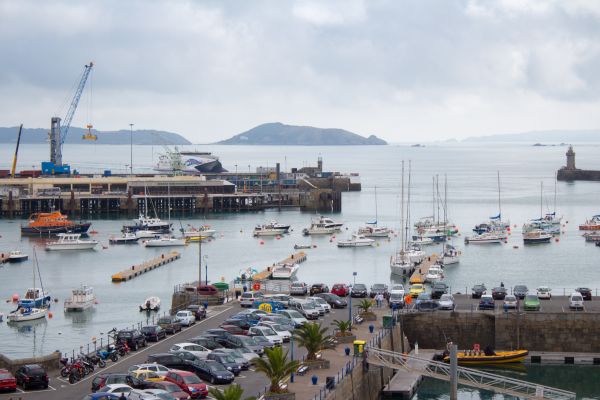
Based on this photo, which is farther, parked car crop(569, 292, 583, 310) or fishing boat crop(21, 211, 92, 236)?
fishing boat crop(21, 211, 92, 236)

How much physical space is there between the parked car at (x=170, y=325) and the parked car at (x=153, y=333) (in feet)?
1.78

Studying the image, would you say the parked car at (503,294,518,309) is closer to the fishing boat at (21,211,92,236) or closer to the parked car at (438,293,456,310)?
the parked car at (438,293,456,310)

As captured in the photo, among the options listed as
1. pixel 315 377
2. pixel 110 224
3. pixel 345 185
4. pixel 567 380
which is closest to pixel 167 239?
pixel 110 224

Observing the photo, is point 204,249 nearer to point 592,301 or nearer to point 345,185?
point 592,301

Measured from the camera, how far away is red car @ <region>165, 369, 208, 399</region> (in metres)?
29.3

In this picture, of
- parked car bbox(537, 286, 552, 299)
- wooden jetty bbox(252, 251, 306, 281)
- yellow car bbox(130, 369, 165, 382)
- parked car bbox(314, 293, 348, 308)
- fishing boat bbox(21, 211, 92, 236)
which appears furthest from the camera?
fishing boat bbox(21, 211, 92, 236)

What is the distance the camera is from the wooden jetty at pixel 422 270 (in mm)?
64119

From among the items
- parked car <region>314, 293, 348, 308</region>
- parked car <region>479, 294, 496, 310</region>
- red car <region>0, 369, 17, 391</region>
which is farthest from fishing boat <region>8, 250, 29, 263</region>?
red car <region>0, 369, 17, 391</region>

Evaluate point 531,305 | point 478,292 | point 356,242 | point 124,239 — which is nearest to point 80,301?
point 478,292

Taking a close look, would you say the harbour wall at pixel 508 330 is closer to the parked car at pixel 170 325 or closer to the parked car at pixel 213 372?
the parked car at pixel 170 325

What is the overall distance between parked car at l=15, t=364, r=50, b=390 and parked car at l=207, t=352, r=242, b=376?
4.98 m

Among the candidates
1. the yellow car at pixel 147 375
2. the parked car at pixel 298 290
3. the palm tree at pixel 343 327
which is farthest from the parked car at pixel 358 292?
the yellow car at pixel 147 375

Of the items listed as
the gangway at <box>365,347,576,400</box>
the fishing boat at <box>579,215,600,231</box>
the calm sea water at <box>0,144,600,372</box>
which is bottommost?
the calm sea water at <box>0,144,600,372</box>

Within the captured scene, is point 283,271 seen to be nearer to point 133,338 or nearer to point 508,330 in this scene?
point 508,330
